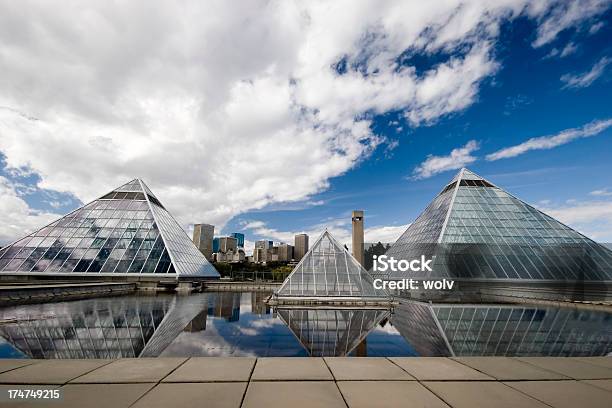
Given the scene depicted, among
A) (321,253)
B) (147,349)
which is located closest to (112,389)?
(147,349)

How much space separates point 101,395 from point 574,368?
9.51m

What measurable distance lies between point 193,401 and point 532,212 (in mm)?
49384

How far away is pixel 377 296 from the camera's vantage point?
2266 cm

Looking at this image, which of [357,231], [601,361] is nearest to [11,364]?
[601,361]

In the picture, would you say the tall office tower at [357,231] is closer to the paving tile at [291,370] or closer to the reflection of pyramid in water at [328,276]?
the reflection of pyramid in water at [328,276]

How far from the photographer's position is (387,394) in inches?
195

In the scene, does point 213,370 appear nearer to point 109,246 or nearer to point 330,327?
point 330,327

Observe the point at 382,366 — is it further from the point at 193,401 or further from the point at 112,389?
the point at 112,389

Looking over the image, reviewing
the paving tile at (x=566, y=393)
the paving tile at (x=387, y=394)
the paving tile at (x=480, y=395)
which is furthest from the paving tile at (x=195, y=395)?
the paving tile at (x=566, y=393)

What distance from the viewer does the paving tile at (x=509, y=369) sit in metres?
5.97

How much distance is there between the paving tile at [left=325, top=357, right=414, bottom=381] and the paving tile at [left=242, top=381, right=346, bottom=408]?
633 millimetres

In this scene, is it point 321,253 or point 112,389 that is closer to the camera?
point 112,389

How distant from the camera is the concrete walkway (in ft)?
15.1

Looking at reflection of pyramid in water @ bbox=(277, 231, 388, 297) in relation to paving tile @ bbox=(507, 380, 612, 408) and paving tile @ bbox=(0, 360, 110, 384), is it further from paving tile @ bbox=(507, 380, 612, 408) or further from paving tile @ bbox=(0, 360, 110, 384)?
paving tile @ bbox=(507, 380, 612, 408)
